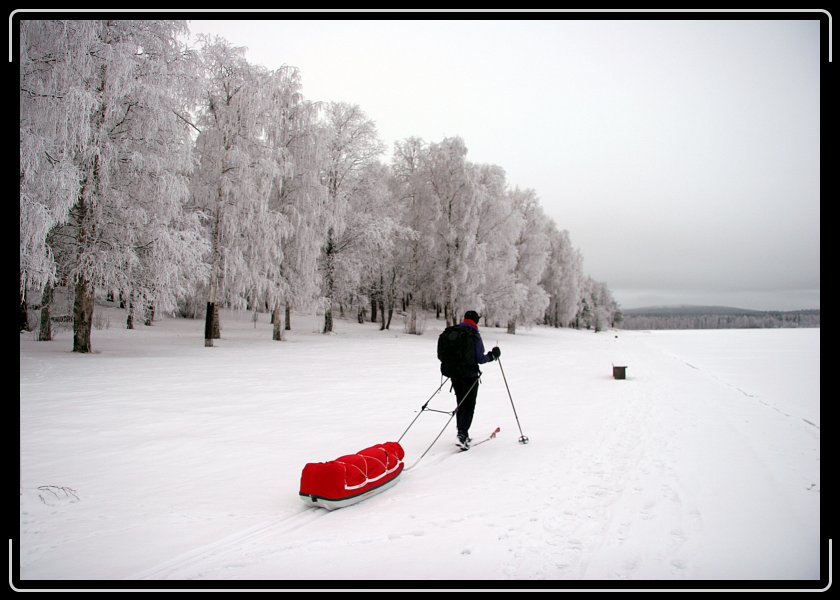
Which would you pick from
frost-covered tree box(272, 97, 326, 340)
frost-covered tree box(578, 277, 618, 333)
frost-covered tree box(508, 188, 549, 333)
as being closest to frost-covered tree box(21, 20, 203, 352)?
frost-covered tree box(272, 97, 326, 340)

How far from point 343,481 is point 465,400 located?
260 cm

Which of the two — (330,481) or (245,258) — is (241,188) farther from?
(330,481)

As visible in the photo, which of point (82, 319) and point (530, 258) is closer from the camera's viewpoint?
point (82, 319)

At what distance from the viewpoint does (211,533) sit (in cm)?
356

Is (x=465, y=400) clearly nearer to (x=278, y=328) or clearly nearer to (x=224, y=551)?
(x=224, y=551)

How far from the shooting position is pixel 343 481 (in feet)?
13.3

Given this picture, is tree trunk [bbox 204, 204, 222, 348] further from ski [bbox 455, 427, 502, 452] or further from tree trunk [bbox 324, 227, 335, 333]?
ski [bbox 455, 427, 502, 452]

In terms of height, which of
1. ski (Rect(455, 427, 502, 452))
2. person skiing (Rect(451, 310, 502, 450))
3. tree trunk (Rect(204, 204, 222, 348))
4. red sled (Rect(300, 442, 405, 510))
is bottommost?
ski (Rect(455, 427, 502, 452))

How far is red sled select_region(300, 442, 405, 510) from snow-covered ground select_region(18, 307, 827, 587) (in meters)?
0.13

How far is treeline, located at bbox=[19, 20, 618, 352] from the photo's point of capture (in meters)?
10.1

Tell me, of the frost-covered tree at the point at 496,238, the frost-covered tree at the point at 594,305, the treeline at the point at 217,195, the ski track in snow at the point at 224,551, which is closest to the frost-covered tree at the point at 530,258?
the treeline at the point at 217,195

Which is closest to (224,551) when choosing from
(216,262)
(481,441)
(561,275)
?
(481,441)

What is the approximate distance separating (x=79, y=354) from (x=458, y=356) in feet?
43.7
